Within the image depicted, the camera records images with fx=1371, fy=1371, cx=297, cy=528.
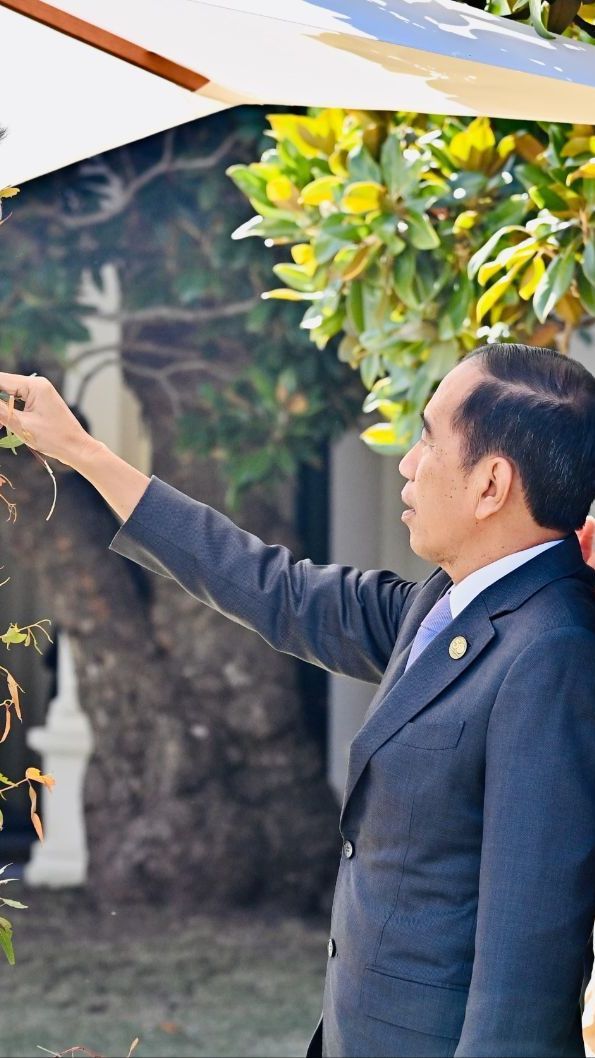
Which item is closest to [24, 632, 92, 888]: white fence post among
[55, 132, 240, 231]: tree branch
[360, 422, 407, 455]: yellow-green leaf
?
[55, 132, 240, 231]: tree branch

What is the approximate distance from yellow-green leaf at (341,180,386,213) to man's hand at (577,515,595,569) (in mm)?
1283

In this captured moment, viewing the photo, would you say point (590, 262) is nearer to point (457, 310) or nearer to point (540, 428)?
point (457, 310)

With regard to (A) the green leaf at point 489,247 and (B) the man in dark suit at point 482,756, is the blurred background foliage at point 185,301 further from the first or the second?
(B) the man in dark suit at point 482,756

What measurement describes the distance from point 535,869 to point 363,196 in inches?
66.8

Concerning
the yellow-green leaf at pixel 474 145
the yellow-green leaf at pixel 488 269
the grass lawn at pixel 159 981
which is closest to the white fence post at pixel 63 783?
the grass lawn at pixel 159 981

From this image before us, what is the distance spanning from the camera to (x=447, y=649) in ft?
5.09

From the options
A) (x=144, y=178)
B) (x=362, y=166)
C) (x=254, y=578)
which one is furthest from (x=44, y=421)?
(x=144, y=178)

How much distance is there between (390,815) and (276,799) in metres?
4.19

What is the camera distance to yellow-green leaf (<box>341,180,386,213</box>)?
2.74 metres

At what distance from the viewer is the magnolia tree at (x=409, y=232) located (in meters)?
2.71

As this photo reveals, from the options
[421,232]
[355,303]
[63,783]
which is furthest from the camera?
[63,783]

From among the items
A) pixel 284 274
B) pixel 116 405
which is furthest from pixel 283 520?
pixel 284 274

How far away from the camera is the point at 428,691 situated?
1.54 m

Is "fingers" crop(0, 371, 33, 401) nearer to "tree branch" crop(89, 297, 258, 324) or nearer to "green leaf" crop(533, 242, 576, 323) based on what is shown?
"green leaf" crop(533, 242, 576, 323)
